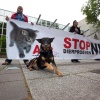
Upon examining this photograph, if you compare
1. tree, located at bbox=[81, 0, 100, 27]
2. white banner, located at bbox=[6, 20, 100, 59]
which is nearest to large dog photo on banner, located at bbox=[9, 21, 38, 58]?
white banner, located at bbox=[6, 20, 100, 59]

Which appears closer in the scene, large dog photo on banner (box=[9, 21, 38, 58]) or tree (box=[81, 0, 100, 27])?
large dog photo on banner (box=[9, 21, 38, 58])

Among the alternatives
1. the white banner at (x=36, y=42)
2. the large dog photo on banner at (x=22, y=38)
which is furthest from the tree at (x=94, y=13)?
the large dog photo on banner at (x=22, y=38)

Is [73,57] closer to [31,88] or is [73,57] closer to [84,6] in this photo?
[31,88]

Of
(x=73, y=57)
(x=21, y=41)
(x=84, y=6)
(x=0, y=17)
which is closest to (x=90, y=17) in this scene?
(x=84, y=6)

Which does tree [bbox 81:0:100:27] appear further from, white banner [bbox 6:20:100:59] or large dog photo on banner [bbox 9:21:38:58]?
large dog photo on banner [bbox 9:21:38:58]

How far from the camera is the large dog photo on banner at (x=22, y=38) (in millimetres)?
5516

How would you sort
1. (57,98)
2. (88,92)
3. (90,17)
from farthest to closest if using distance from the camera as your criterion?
(90,17)
(88,92)
(57,98)

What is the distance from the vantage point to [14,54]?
5426 mm

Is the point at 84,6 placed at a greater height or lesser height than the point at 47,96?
greater

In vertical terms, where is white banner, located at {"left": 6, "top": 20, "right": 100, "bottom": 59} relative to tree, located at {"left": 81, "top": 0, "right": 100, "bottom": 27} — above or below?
below

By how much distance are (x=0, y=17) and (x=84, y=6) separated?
16136mm

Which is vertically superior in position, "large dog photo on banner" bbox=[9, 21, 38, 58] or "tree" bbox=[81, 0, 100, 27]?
"tree" bbox=[81, 0, 100, 27]

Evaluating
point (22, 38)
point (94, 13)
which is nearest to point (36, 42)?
point (22, 38)

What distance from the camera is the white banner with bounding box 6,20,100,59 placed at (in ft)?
18.0
